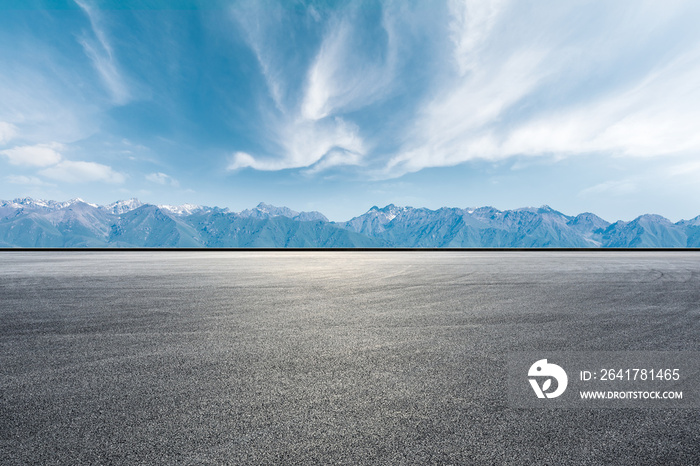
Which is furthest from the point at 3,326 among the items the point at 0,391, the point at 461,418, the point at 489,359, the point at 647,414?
the point at 647,414

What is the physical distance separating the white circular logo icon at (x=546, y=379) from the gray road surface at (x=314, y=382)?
0.37 meters

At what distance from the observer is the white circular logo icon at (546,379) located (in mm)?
3449

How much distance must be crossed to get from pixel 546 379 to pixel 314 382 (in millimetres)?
2598

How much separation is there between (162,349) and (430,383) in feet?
12.0

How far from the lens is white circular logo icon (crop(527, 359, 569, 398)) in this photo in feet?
11.3

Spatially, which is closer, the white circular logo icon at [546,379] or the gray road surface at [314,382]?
the gray road surface at [314,382]

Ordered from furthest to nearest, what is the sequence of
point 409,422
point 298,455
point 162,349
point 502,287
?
point 502,287
point 162,349
point 409,422
point 298,455

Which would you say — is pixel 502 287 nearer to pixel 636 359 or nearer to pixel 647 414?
pixel 636 359

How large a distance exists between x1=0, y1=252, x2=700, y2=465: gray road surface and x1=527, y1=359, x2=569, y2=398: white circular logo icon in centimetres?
37

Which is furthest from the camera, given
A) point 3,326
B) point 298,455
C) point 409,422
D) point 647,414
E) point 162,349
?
point 3,326

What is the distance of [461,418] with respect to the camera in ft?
9.29

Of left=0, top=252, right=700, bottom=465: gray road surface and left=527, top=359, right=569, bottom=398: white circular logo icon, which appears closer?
left=0, top=252, right=700, bottom=465: gray road surface

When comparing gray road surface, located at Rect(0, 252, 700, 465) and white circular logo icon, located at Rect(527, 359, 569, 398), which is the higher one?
gray road surface, located at Rect(0, 252, 700, 465)

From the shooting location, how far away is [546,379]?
3.72 m
